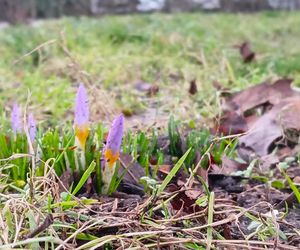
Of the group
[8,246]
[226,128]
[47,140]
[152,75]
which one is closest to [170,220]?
[8,246]

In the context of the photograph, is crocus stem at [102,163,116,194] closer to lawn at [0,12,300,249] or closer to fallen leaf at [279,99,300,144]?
lawn at [0,12,300,249]

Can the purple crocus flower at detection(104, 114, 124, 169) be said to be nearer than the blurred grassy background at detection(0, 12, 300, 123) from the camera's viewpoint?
Yes

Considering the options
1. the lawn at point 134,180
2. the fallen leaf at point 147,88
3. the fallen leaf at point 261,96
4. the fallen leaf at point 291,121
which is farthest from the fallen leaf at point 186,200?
the fallen leaf at point 147,88

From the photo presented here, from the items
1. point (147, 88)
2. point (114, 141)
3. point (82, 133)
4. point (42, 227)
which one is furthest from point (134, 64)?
point (42, 227)

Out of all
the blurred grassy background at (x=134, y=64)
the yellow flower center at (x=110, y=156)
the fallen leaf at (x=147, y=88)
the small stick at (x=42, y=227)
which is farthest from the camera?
the fallen leaf at (x=147, y=88)

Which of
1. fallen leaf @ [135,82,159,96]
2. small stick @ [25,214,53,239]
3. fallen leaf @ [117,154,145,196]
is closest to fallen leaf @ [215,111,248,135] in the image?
fallen leaf @ [117,154,145,196]

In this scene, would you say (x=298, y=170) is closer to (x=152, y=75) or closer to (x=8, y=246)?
(x=8, y=246)

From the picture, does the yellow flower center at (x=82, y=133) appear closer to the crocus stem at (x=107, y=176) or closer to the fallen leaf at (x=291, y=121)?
the crocus stem at (x=107, y=176)

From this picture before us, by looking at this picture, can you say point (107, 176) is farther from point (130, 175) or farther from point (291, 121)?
point (291, 121)
